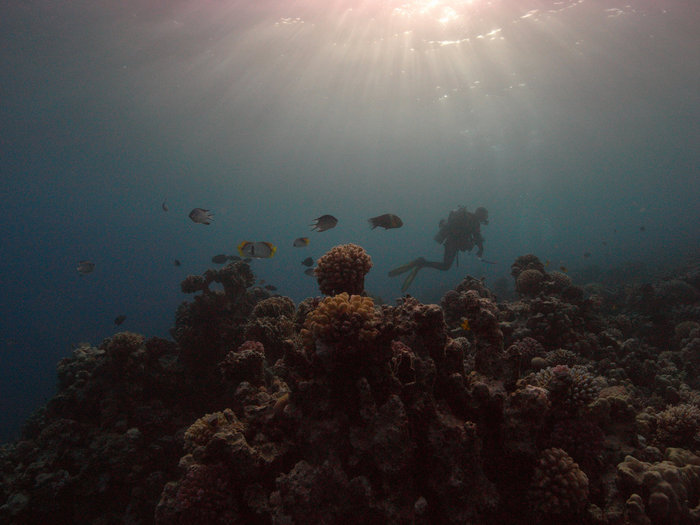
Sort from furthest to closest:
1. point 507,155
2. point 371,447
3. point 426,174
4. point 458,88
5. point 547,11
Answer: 1. point 426,174
2. point 507,155
3. point 458,88
4. point 547,11
5. point 371,447

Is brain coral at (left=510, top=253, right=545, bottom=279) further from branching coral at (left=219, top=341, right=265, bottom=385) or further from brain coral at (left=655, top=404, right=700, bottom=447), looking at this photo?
branching coral at (left=219, top=341, right=265, bottom=385)

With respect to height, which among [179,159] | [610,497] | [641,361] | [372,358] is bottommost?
[641,361]

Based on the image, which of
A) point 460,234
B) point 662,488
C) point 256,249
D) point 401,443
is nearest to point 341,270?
point 401,443

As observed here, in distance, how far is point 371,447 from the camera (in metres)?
2.56

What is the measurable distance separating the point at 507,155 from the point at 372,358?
7678 centimetres

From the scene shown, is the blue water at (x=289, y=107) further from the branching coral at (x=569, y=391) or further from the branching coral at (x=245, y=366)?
the branching coral at (x=569, y=391)

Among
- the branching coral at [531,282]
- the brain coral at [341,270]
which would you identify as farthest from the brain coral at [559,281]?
the brain coral at [341,270]

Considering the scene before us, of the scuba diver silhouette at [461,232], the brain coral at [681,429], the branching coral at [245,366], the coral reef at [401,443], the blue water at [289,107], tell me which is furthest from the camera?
the scuba diver silhouette at [461,232]

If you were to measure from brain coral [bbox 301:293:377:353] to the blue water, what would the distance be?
2088cm

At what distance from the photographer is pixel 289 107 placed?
106 feet

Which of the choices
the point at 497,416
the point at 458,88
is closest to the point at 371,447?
the point at 497,416

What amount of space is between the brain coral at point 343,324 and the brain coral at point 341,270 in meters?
0.92

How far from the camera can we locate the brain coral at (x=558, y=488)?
8.52 feet

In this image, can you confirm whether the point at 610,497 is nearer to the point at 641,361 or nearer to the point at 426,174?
the point at 641,361
